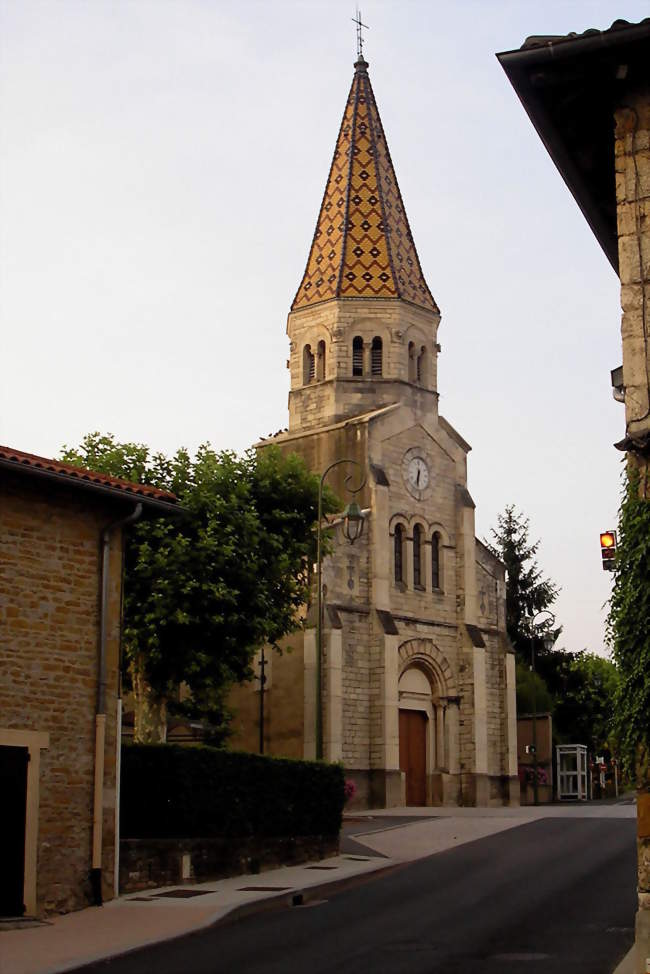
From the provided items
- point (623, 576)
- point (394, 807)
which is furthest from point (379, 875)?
point (394, 807)

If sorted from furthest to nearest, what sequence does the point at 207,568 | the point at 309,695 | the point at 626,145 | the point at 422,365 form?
the point at 422,365 < the point at 309,695 < the point at 207,568 < the point at 626,145

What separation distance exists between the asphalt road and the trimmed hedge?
2295 mm

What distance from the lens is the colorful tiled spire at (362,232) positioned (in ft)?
157

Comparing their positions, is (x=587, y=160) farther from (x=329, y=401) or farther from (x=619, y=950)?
(x=329, y=401)

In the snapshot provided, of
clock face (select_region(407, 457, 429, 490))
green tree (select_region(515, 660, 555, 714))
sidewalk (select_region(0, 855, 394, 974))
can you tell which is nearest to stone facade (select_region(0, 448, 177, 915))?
sidewalk (select_region(0, 855, 394, 974))

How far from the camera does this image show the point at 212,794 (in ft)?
72.6

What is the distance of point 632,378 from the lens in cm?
1269

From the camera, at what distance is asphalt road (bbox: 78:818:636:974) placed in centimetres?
1437

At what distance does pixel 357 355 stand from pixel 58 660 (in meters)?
29.6

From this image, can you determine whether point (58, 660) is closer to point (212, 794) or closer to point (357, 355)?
point (212, 794)

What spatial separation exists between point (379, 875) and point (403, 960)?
8.72m

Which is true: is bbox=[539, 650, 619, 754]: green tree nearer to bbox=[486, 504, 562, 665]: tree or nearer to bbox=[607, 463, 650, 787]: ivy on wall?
bbox=[486, 504, 562, 665]: tree

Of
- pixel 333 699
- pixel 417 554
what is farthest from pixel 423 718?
pixel 417 554

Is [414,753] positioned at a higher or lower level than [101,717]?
lower
